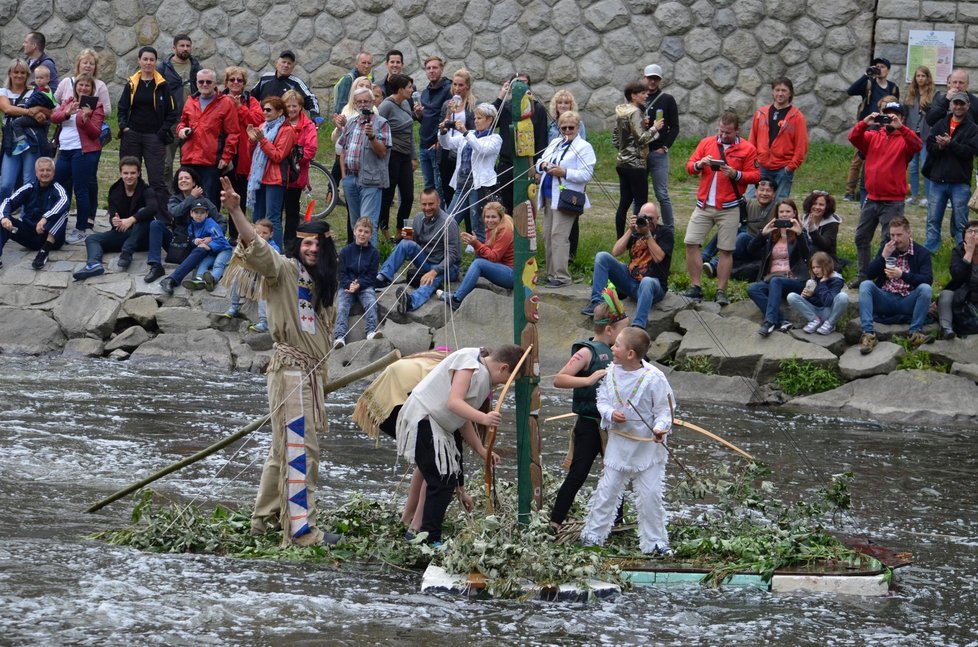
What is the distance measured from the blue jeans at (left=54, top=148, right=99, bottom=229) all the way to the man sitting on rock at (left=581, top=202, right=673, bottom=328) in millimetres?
6377

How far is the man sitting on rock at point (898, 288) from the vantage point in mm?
14594

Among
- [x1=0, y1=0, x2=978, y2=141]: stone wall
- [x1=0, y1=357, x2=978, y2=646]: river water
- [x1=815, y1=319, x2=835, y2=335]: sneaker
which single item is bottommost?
[x1=0, y1=357, x2=978, y2=646]: river water

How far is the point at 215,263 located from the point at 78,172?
2.17 m

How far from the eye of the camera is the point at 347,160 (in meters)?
15.9

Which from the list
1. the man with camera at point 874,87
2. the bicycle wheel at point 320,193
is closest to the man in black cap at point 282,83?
the bicycle wheel at point 320,193


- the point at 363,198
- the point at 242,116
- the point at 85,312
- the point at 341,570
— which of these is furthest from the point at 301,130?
the point at 341,570

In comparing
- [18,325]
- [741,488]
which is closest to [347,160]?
[18,325]

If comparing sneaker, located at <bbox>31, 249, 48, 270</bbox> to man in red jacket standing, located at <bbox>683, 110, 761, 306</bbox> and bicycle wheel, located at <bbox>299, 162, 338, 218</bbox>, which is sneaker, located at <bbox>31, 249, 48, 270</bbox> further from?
man in red jacket standing, located at <bbox>683, 110, 761, 306</bbox>

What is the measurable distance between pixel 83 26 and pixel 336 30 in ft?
13.2

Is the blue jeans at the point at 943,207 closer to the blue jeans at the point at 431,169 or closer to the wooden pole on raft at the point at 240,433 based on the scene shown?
the blue jeans at the point at 431,169

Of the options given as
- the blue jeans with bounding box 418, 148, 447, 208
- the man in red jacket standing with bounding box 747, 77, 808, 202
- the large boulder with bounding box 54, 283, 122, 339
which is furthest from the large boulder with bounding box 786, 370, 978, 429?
the large boulder with bounding box 54, 283, 122, 339

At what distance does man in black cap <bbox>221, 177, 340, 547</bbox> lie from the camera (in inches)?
344

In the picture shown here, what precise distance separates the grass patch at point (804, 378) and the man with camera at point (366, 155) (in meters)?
4.78

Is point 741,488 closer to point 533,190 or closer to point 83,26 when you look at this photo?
point 533,190
